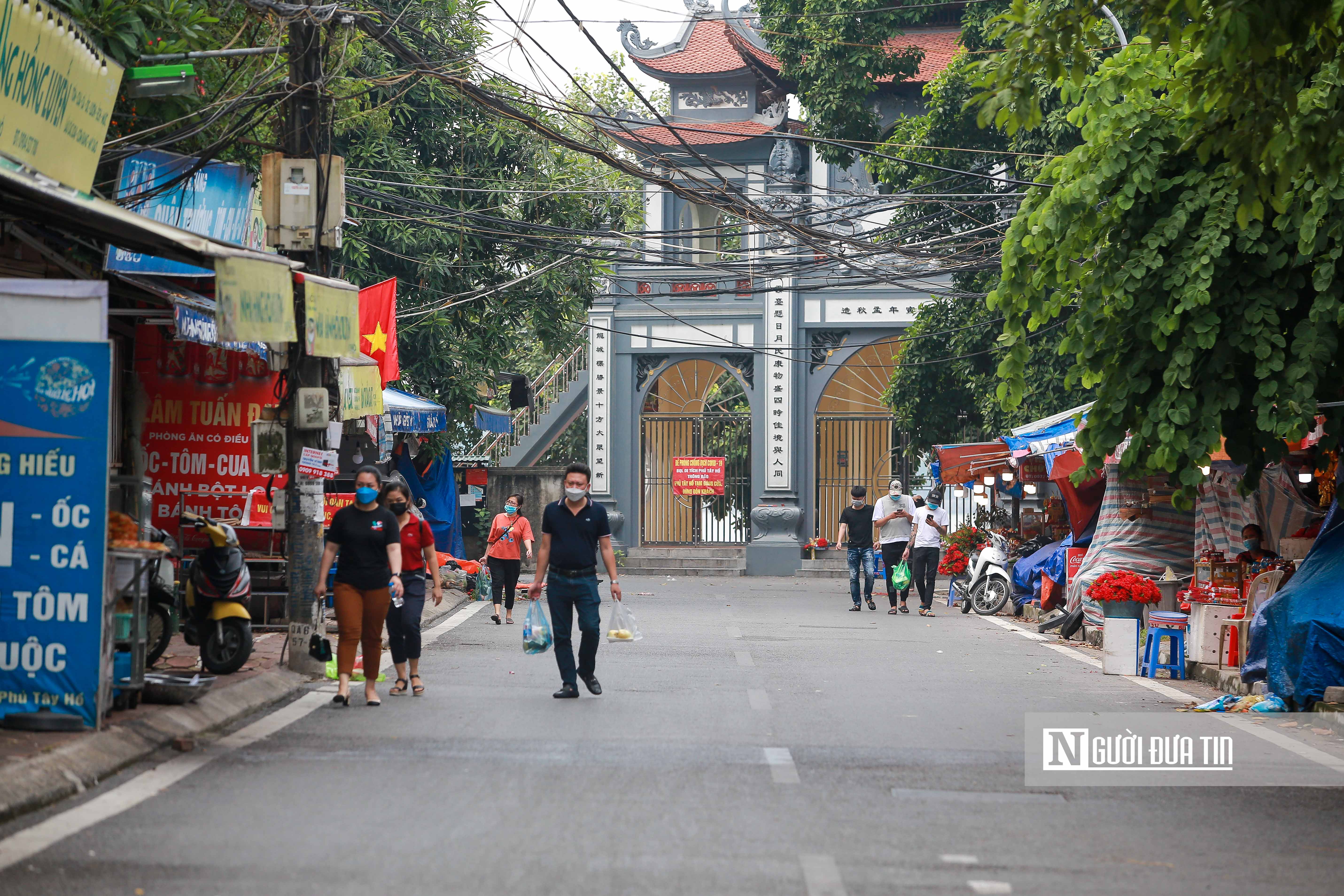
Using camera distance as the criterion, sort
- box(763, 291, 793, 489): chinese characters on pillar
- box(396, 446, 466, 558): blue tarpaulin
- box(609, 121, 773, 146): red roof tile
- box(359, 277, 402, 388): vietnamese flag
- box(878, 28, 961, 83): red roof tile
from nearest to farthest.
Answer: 1. box(359, 277, 402, 388): vietnamese flag
2. box(396, 446, 466, 558): blue tarpaulin
3. box(878, 28, 961, 83): red roof tile
4. box(763, 291, 793, 489): chinese characters on pillar
5. box(609, 121, 773, 146): red roof tile

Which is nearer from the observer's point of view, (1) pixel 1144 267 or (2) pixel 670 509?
(1) pixel 1144 267

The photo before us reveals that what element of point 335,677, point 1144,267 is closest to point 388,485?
point 335,677

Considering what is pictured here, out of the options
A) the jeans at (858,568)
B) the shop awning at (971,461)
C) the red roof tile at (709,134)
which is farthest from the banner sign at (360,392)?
the red roof tile at (709,134)

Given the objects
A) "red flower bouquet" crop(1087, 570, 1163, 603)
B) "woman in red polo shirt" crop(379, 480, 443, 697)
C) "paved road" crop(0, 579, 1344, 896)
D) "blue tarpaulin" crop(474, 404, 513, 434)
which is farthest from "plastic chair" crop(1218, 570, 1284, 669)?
"blue tarpaulin" crop(474, 404, 513, 434)

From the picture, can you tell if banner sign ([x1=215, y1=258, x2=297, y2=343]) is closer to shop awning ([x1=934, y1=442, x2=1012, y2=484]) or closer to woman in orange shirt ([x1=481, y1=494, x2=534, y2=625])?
woman in orange shirt ([x1=481, y1=494, x2=534, y2=625])

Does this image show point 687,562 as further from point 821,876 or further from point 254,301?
point 821,876

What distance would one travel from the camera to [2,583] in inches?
305

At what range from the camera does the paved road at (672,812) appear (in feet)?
18.1

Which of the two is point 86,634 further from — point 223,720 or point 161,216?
point 161,216

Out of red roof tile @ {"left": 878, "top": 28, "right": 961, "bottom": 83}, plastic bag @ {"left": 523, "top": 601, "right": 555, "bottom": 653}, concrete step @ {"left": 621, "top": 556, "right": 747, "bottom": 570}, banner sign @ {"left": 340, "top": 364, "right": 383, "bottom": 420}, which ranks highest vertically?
red roof tile @ {"left": 878, "top": 28, "right": 961, "bottom": 83}

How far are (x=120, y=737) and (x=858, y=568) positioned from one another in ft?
47.8

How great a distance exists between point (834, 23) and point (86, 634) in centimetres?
2175

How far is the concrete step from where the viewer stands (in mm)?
31859

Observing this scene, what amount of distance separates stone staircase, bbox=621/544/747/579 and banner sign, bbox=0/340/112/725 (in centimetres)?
2342
